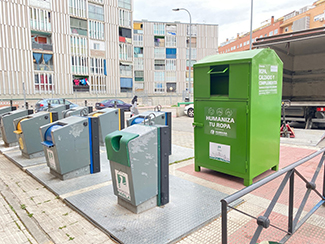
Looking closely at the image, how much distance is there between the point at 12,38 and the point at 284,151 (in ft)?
111

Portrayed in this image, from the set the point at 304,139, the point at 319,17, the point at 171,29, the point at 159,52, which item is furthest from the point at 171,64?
the point at 304,139

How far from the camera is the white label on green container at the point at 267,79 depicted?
14.1 feet

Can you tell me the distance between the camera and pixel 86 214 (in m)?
3.48

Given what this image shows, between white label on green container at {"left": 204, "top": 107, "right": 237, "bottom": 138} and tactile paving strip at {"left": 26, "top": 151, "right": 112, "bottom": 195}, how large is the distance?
2.24 metres

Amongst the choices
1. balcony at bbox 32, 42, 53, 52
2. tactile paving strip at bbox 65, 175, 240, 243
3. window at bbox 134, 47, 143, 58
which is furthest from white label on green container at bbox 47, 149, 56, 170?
window at bbox 134, 47, 143, 58

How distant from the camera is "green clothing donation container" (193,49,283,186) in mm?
4164

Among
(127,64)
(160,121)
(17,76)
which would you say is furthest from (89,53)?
(160,121)

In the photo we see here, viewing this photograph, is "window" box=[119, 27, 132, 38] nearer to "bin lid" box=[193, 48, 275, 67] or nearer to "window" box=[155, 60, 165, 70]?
"window" box=[155, 60, 165, 70]

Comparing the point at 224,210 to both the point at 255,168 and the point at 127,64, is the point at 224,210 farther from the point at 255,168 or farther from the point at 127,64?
the point at 127,64

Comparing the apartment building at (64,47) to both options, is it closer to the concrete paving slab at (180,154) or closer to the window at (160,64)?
the window at (160,64)

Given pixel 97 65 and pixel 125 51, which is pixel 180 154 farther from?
pixel 125 51

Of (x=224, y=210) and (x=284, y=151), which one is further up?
(x=224, y=210)

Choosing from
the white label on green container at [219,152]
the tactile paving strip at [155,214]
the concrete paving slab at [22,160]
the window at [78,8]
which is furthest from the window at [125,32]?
the tactile paving strip at [155,214]

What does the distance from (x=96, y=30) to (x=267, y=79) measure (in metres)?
37.1
